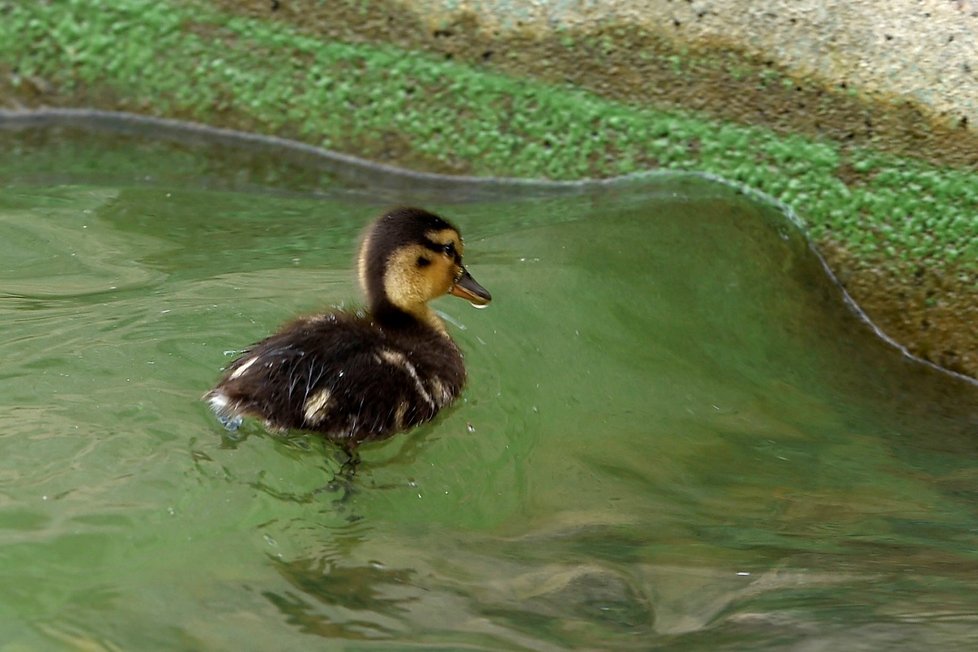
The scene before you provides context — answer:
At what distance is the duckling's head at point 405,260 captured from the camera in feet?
13.3

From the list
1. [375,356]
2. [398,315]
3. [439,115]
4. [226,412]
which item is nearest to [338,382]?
[375,356]

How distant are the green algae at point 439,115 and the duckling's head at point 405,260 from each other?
180cm

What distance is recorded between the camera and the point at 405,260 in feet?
13.3

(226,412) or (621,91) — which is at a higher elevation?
(621,91)

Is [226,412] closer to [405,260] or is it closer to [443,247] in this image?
[405,260]

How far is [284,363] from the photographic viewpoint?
11.6 feet

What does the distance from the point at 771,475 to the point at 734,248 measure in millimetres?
1427

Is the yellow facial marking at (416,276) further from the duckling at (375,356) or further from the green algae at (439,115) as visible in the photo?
the green algae at (439,115)

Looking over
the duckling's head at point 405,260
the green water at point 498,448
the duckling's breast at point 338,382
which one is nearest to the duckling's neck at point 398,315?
the duckling's head at point 405,260

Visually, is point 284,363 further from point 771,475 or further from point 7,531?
point 771,475

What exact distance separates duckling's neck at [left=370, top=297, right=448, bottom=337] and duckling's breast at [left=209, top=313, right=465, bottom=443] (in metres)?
0.12

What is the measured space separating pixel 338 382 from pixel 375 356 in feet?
0.66

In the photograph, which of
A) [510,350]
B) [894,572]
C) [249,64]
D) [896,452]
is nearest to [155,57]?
[249,64]

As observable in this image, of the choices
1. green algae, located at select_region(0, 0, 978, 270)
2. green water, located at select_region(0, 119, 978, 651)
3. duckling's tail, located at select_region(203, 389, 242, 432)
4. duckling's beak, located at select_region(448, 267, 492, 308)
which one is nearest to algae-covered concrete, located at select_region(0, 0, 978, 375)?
green algae, located at select_region(0, 0, 978, 270)
